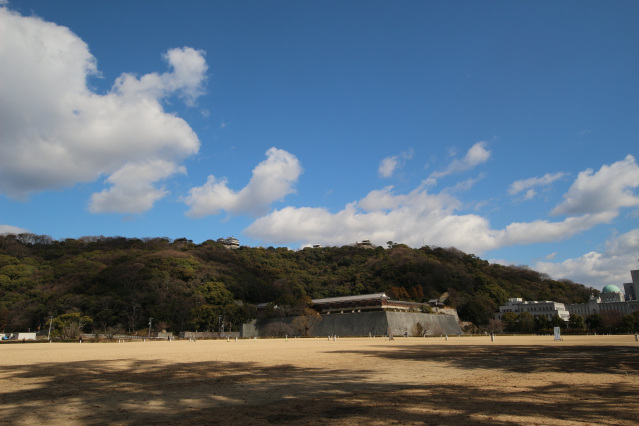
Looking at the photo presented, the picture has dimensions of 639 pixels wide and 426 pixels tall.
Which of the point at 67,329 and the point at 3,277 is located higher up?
the point at 3,277

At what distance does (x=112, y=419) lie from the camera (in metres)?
7.82

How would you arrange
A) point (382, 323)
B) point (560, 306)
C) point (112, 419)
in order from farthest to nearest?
point (560, 306) → point (382, 323) → point (112, 419)

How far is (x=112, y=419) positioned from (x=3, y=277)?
291ft

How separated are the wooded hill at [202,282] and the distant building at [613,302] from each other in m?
7.70

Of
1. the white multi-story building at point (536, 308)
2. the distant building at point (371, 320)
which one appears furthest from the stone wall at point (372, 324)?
the white multi-story building at point (536, 308)

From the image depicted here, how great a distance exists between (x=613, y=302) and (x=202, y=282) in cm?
10126

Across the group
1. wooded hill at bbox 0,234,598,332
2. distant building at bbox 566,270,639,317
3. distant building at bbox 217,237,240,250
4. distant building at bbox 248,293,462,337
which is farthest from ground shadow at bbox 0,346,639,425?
distant building at bbox 217,237,240,250

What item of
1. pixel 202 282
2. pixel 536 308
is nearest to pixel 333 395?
pixel 202 282

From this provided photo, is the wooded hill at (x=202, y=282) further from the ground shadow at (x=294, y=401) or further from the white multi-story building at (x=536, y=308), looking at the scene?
the ground shadow at (x=294, y=401)

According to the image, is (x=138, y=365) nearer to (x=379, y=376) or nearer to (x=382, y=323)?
(x=379, y=376)

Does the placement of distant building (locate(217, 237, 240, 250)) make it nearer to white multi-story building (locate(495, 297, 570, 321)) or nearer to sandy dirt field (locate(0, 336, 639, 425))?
white multi-story building (locate(495, 297, 570, 321))

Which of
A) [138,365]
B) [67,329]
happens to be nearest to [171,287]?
[67,329]

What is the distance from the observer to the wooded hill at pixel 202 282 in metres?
71.7

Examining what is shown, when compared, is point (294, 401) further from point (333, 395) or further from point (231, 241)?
point (231, 241)
